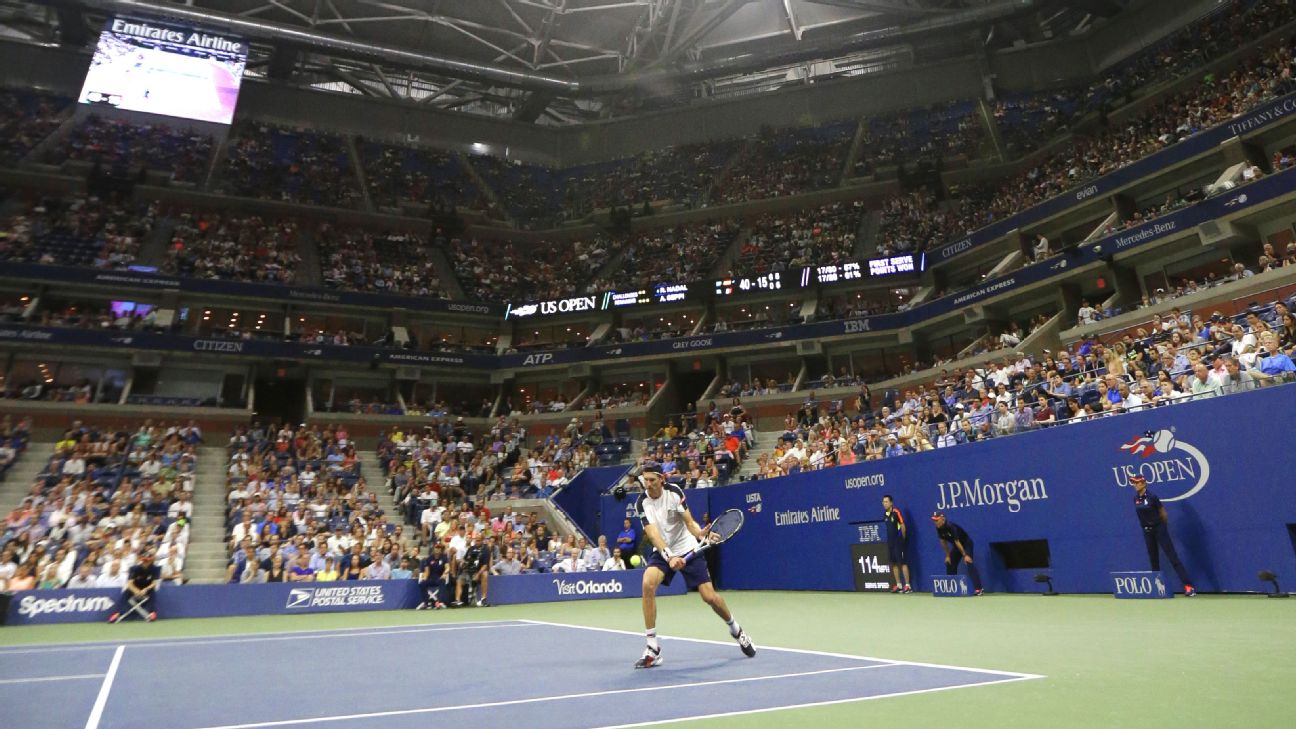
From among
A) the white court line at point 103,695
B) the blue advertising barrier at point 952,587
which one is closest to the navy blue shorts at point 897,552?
the blue advertising barrier at point 952,587

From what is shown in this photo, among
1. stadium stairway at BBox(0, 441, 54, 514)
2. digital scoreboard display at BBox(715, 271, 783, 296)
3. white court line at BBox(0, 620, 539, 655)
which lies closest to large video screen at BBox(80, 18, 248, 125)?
stadium stairway at BBox(0, 441, 54, 514)

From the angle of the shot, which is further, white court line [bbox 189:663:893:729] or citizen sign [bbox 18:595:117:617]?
citizen sign [bbox 18:595:117:617]

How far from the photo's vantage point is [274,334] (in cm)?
3669

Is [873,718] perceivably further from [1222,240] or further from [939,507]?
[1222,240]

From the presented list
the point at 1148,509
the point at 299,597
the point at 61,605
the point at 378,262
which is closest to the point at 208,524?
the point at 299,597

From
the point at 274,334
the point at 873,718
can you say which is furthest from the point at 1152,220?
the point at 274,334

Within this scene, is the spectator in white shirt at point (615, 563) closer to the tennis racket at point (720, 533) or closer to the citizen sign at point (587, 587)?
the citizen sign at point (587, 587)

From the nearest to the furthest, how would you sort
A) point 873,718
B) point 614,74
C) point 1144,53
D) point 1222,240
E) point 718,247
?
point 873,718
point 1222,240
point 1144,53
point 718,247
point 614,74

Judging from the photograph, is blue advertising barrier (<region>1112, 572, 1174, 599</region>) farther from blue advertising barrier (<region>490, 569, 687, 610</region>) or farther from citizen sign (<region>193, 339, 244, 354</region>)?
citizen sign (<region>193, 339, 244, 354</region>)

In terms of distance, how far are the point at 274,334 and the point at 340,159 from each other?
1643 centimetres

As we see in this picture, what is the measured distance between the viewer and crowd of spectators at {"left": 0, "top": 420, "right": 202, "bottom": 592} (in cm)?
1747

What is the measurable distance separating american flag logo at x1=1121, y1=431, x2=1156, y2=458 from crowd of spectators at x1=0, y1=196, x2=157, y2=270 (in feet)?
128

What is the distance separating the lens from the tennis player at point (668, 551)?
23.8 feet

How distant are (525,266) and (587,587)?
29.2m
